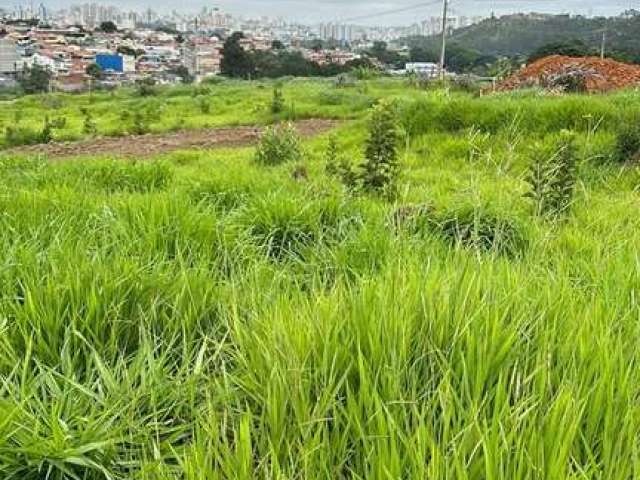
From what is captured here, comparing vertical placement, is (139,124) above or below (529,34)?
below

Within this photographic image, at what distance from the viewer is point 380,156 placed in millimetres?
5875

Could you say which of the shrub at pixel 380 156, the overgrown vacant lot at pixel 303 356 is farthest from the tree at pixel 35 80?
the overgrown vacant lot at pixel 303 356

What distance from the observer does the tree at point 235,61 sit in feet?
128

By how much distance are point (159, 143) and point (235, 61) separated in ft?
95.1

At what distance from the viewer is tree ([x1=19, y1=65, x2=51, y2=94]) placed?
32.3 m

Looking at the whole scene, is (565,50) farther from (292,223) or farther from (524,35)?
(524,35)

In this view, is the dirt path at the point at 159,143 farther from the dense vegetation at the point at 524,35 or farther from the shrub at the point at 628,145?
the dense vegetation at the point at 524,35

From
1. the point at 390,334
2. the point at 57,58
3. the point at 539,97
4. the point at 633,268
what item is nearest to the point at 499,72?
the point at 539,97

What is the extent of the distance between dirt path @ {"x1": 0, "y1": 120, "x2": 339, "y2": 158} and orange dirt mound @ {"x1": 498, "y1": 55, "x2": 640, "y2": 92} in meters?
4.02

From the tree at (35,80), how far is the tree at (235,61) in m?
9.55

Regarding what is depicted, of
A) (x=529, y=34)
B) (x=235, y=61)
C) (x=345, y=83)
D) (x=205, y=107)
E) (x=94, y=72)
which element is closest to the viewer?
(x=205, y=107)

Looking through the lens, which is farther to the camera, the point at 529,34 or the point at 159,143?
the point at 529,34

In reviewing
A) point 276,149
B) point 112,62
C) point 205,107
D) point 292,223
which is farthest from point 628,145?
point 112,62

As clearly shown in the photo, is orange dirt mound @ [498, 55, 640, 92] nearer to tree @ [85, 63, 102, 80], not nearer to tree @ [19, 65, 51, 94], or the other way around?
tree @ [19, 65, 51, 94]
